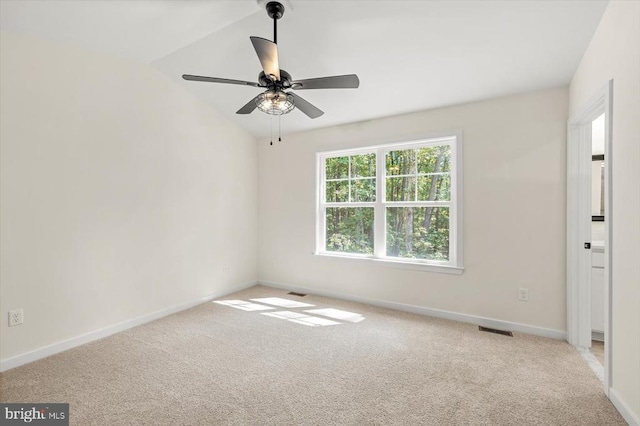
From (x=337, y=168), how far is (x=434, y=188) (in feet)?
4.58

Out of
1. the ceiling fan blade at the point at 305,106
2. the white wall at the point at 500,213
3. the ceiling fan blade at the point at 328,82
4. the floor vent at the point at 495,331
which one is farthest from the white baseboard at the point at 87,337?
the floor vent at the point at 495,331

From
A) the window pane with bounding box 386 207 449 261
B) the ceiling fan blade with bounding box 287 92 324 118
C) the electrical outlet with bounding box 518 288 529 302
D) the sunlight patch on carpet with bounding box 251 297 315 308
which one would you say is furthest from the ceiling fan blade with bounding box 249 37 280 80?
the electrical outlet with bounding box 518 288 529 302

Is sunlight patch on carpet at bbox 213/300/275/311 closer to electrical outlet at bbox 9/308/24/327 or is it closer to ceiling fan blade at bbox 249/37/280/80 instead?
electrical outlet at bbox 9/308/24/327

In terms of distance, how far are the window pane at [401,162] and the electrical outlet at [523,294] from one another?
171cm

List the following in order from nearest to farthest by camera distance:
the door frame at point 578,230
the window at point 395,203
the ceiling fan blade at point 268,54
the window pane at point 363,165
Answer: the ceiling fan blade at point 268,54 → the door frame at point 578,230 → the window at point 395,203 → the window pane at point 363,165

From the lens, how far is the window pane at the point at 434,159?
3480mm

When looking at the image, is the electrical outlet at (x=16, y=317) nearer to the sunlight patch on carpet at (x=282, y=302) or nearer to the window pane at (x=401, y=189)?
the sunlight patch on carpet at (x=282, y=302)

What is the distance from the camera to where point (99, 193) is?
2.91 m

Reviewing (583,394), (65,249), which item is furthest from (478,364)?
(65,249)

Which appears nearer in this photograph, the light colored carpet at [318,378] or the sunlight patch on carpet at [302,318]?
the light colored carpet at [318,378]

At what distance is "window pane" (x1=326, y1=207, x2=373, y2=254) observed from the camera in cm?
405

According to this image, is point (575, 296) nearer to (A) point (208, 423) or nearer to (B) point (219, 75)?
(A) point (208, 423)

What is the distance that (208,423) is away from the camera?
1725mm

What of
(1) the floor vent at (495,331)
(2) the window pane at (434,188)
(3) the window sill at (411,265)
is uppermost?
(2) the window pane at (434,188)
